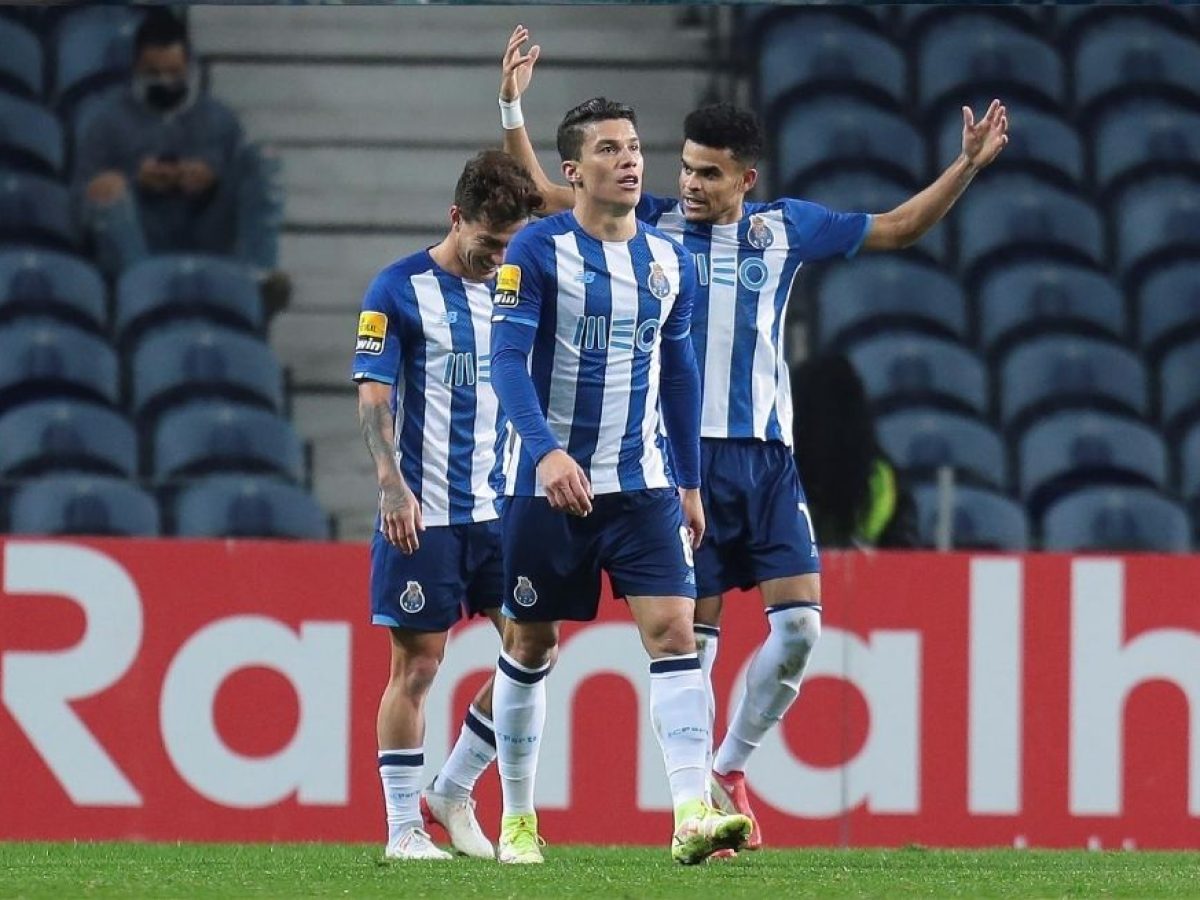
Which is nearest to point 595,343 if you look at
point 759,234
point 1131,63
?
point 759,234

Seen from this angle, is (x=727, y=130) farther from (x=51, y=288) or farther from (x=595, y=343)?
(x=51, y=288)

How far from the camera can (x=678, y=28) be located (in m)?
11.4

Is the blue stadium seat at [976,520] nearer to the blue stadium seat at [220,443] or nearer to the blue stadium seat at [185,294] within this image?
the blue stadium seat at [220,443]

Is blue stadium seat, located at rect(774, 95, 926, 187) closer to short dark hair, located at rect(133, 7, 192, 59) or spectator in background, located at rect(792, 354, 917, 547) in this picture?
spectator in background, located at rect(792, 354, 917, 547)

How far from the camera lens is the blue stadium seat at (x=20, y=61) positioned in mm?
10836

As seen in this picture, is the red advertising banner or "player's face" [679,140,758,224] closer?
"player's face" [679,140,758,224]

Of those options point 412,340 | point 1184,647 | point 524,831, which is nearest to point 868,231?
point 412,340

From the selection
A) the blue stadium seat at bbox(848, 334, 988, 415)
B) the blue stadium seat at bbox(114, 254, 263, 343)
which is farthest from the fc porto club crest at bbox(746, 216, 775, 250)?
the blue stadium seat at bbox(114, 254, 263, 343)

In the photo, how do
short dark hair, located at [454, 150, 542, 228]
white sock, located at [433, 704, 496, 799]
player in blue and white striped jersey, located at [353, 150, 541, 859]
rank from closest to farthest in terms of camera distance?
short dark hair, located at [454, 150, 542, 228] → player in blue and white striped jersey, located at [353, 150, 541, 859] → white sock, located at [433, 704, 496, 799]

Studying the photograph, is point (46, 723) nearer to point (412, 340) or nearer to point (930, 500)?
point (412, 340)

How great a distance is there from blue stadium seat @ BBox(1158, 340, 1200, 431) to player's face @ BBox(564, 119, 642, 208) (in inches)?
211

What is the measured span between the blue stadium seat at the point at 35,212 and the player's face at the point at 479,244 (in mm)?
4500

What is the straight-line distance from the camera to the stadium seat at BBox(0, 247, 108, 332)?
10094 mm

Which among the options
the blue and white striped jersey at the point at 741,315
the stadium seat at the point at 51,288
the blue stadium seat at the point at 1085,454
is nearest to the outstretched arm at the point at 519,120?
the blue and white striped jersey at the point at 741,315
